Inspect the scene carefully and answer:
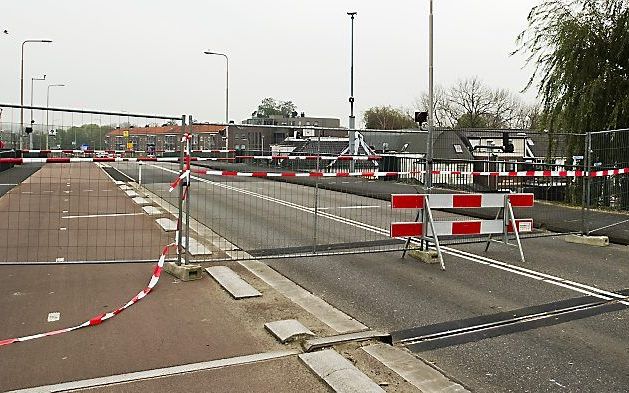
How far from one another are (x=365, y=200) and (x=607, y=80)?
7.94 metres

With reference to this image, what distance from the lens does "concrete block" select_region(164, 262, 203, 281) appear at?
724cm

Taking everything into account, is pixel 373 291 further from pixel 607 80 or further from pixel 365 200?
pixel 607 80

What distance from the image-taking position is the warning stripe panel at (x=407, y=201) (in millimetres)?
8586

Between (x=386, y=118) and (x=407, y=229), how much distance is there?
76822 mm

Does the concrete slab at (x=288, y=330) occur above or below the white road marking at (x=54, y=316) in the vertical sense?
above

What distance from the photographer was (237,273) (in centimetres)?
775

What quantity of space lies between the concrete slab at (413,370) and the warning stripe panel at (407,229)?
3.56 meters

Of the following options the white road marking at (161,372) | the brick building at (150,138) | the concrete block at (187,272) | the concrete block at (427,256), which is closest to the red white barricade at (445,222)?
the concrete block at (427,256)

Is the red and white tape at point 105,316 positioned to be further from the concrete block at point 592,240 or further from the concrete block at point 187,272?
the concrete block at point 592,240

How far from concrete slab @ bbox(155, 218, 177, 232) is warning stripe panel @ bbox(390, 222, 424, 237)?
16.1ft

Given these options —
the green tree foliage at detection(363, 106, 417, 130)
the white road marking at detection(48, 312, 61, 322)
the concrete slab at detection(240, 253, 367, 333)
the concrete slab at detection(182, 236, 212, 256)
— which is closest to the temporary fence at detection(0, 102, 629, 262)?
the concrete slab at detection(182, 236, 212, 256)

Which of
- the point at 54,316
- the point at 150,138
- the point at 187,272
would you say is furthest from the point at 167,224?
the point at 54,316

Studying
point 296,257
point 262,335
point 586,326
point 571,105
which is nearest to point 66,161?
point 296,257

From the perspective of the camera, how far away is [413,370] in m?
4.61
